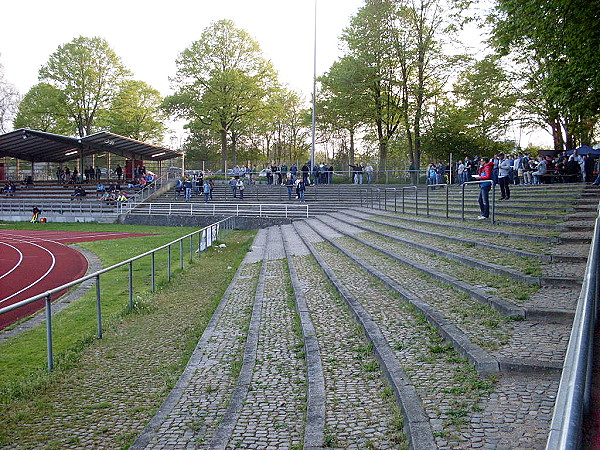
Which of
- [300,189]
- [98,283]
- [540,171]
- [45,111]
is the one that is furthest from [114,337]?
[45,111]

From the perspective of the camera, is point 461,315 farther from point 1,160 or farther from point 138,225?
point 1,160

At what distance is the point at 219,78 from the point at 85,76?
1621 cm

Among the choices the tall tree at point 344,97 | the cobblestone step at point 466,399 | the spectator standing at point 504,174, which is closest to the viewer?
the cobblestone step at point 466,399

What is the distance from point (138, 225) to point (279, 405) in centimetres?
3262

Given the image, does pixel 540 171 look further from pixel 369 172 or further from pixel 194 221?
pixel 194 221

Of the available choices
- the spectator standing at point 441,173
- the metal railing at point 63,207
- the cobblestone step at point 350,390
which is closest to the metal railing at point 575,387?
the cobblestone step at point 350,390

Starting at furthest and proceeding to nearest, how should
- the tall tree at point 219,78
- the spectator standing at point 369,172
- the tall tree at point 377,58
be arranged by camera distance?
1. the tall tree at point 219,78
2. the tall tree at point 377,58
3. the spectator standing at point 369,172

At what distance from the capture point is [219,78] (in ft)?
169

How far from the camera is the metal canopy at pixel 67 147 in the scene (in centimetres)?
4084

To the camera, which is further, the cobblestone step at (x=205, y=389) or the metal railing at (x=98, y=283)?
the metal railing at (x=98, y=283)

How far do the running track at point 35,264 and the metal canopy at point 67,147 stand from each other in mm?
12210

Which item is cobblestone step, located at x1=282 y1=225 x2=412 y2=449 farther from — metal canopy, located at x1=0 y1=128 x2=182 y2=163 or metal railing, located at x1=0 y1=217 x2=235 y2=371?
metal canopy, located at x1=0 y1=128 x2=182 y2=163

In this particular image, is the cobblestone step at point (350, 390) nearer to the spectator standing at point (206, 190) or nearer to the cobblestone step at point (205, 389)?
the cobblestone step at point (205, 389)

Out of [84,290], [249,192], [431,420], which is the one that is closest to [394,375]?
[431,420]
